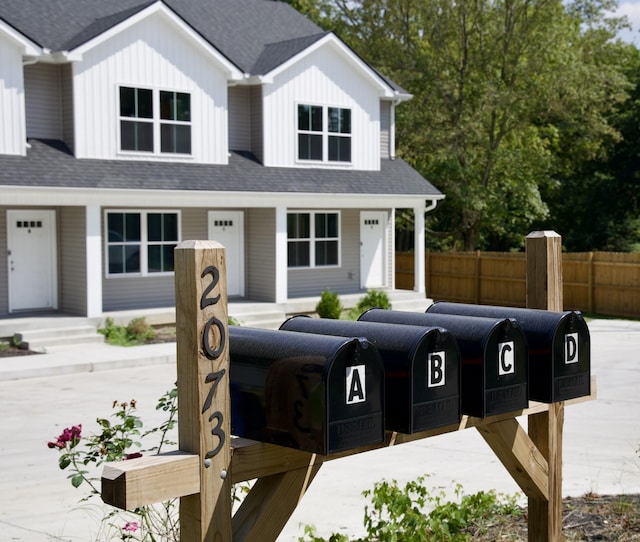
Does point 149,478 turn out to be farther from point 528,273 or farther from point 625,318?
point 625,318

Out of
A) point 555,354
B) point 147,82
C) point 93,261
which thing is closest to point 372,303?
point 93,261

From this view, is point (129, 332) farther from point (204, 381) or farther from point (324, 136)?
point (204, 381)

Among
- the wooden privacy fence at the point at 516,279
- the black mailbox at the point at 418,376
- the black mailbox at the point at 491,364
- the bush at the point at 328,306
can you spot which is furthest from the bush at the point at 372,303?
the black mailbox at the point at 418,376

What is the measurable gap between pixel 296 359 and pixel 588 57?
114 ft

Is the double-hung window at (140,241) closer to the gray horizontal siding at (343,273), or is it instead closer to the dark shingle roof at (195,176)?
the dark shingle roof at (195,176)

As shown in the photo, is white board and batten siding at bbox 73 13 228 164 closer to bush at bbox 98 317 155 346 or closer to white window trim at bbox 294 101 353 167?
white window trim at bbox 294 101 353 167

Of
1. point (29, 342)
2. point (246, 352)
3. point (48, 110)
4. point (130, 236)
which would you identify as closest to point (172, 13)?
point (48, 110)

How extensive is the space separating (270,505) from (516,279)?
25.1 meters

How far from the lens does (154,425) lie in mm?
11953

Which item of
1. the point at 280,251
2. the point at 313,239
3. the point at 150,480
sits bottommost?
the point at 150,480

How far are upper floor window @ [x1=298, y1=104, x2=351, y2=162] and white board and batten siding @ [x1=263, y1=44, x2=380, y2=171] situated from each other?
161 mm

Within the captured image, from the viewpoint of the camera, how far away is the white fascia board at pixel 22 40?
1931 cm

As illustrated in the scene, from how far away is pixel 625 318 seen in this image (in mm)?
25984

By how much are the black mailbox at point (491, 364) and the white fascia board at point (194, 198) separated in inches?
630
